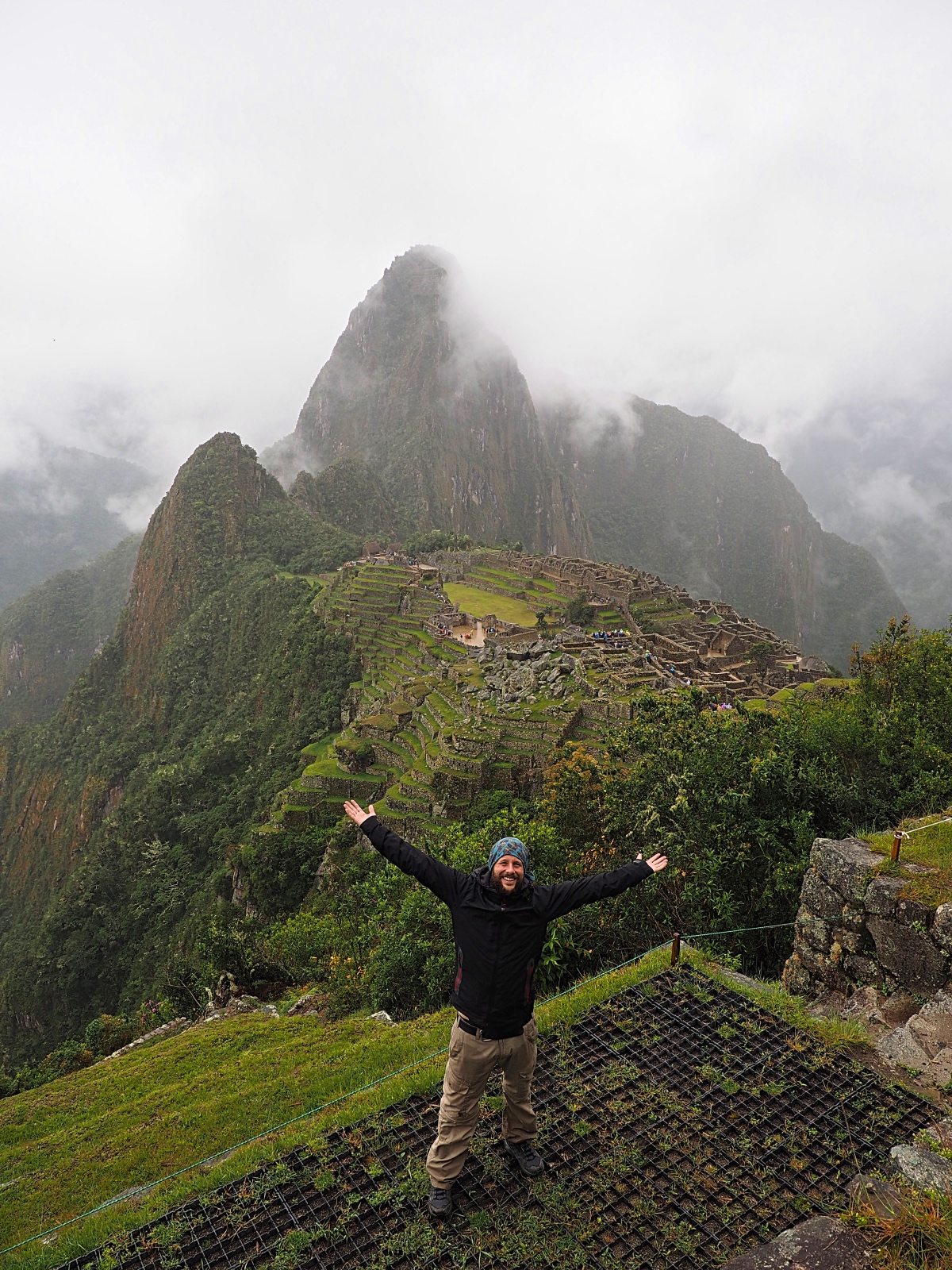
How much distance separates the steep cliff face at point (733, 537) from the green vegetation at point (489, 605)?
100680mm

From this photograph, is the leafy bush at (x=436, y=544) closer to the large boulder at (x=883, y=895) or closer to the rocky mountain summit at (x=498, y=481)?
the rocky mountain summit at (x=498, y=481)

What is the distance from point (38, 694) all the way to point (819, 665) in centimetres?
10174

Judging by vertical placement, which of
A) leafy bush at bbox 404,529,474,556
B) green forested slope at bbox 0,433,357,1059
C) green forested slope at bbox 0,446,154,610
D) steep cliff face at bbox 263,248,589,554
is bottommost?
green forested slope at bbox 0,433,357,1059

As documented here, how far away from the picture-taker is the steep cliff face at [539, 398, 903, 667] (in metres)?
148

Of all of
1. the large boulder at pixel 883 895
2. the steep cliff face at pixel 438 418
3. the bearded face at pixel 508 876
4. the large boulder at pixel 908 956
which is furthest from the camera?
the steep cliff face at pixel 438 418

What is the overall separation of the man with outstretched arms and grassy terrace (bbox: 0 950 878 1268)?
121cm

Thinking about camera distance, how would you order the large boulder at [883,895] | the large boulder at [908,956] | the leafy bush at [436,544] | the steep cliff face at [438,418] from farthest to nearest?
the steep cliff face at [438,418] → the leafy bush at [436,544] → the large boulder at [883,895] → the large boulder at [908,956]

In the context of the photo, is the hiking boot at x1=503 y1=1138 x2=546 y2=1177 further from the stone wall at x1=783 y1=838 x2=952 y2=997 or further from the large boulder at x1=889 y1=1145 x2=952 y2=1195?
the stone wall at x1=783 y1=838 x2=952 y2=997

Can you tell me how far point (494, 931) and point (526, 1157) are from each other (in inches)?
59.5

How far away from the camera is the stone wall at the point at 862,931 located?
4805 millimetres

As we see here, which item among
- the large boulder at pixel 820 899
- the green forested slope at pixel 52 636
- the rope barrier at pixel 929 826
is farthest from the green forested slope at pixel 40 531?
the rope barrier at pixel 929 826

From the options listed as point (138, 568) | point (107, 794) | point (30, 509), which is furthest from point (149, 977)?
point (30, 509)

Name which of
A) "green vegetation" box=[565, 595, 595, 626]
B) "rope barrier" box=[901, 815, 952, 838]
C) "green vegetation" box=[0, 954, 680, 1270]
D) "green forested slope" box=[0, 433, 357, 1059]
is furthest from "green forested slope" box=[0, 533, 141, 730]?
"rope barrier" box=[901, 815, 952, 838]

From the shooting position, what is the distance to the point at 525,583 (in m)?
50.1
